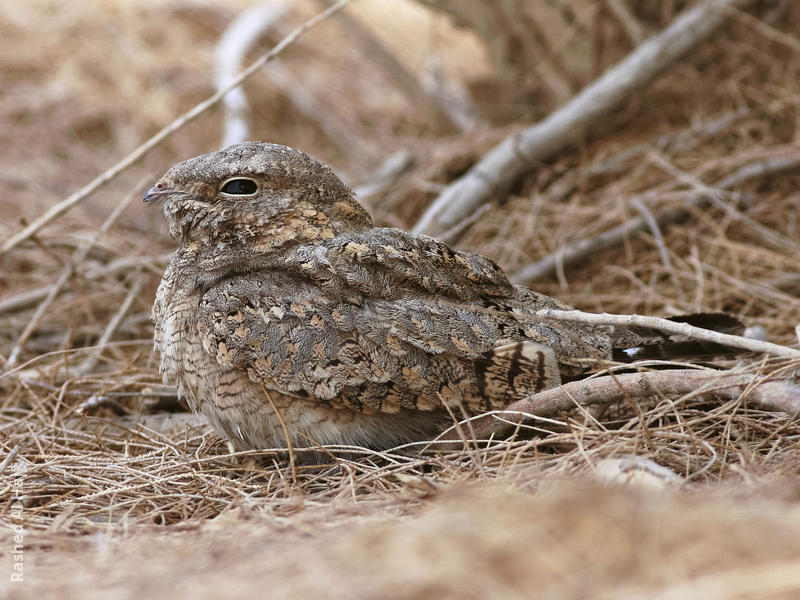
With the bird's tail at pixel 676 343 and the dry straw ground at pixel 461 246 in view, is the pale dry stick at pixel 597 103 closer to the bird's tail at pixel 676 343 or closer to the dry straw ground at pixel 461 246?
the dry straw ground at pixel 461 246

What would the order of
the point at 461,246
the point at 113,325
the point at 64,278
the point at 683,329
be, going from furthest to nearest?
the point at 461,246, the point at 64,278, the point at 113,325, the point at 683,329

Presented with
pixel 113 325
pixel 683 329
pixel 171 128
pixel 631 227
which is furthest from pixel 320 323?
pixel 631 227

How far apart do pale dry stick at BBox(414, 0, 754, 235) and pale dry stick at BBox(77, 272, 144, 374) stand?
1503 millimetres

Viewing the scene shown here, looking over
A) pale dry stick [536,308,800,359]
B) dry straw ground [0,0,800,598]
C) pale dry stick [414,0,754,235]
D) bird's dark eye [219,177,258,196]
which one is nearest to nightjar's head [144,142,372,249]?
bird's dark eye [219,177,258,196]

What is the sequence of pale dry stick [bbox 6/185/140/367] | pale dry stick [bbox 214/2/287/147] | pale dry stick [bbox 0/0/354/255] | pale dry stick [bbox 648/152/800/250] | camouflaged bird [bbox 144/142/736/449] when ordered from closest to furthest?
camouflaged bird [bbox 144/142/736/449]
pale dry stick [bbox 0/0/354/255]
pale dry stick [bbox 6/185/140/367]
pale dry stick [bbox 648/152/800/250]
pale dry stick [bbox 214/2/287/147]

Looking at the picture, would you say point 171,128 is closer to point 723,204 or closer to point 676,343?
point 676,343

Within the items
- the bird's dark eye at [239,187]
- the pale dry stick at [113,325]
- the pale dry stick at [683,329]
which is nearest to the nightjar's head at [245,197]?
the bird's dark eye at [239,187]

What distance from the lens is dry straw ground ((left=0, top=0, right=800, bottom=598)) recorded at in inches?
47.3

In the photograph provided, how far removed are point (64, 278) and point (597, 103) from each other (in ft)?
9.57

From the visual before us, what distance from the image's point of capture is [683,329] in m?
2.09

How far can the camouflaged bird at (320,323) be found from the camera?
225 centimetres

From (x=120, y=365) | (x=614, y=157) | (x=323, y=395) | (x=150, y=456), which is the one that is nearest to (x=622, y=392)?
(x=323, y=395)

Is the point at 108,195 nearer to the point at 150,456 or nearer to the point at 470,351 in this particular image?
the point at 150,456

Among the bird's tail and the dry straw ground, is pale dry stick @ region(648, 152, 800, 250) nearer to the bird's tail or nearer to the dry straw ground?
the dry straw ground
